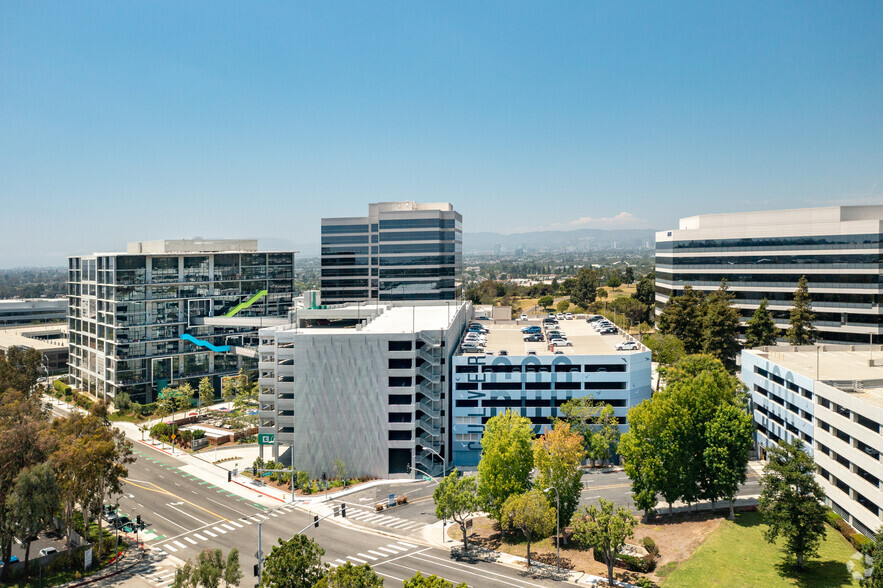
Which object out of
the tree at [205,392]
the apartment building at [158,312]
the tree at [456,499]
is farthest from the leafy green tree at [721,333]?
the apartment building at [158,312]

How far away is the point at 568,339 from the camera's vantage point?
109 m

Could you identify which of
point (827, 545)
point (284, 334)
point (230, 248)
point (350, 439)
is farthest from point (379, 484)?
point (230, 248)

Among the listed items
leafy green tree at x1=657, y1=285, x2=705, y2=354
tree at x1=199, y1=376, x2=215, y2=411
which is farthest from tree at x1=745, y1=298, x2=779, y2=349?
tree at x1=199, y1=376, x2=215, y2=411

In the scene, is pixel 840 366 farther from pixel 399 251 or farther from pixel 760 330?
pixel 399 251

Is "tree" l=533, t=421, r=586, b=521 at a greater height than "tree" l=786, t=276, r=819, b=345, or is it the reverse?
"tree" l=786, t=276, r=819, b=345

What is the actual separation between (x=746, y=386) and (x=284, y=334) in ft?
220

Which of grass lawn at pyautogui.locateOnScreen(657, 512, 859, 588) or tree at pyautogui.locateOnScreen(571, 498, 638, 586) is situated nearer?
grass lawn at pyautogui.locateOnScreen(657, 512, 859, 588)

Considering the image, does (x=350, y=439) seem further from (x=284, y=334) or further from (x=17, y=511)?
(x=17, y=511)

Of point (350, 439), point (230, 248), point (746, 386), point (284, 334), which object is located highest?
point (230, 248)

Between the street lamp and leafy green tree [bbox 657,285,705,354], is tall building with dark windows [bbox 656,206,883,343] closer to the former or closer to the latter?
leafy green tree [bbox 657,285,705,354]

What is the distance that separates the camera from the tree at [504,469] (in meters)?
64.9

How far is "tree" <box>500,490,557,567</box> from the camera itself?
59.1 metres

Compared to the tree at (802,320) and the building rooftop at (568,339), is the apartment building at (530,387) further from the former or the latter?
the tree at (802,320)

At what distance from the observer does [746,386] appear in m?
89.6
